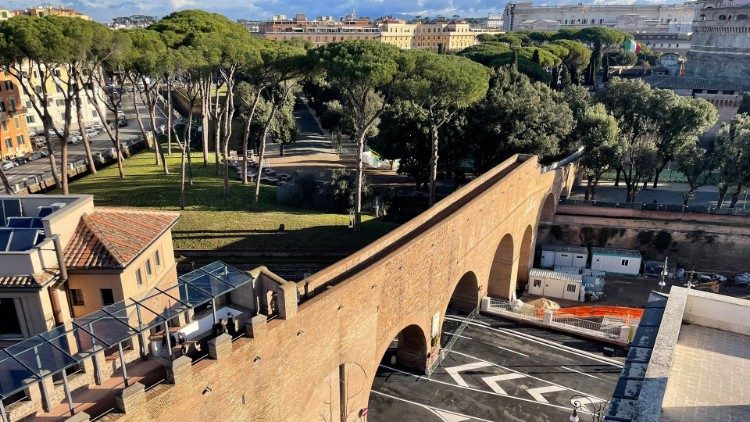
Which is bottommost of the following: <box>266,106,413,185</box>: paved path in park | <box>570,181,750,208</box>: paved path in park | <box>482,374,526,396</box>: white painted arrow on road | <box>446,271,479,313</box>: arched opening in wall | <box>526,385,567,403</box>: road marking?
<box>526,385,567,403</box>: road marking

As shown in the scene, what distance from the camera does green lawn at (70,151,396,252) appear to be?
29516 mm

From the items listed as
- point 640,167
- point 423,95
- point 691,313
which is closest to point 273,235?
point 423,95

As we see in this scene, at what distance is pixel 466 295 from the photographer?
88.7 ft

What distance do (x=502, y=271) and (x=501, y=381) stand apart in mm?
8467

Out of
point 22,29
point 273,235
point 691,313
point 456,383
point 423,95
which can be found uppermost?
point 22,29

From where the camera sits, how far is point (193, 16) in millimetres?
42531

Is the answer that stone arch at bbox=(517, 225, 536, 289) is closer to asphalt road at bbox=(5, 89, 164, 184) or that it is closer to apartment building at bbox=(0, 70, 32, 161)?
asphalt road at bbox=(5, 89, 164, 184)

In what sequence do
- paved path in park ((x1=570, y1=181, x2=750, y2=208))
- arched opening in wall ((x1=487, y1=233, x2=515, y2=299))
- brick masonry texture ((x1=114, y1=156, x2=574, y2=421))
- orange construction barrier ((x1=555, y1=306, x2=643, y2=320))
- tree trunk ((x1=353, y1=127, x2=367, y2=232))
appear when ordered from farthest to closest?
paved path in park ((x1=570, y1=181, x2=750, y2=208)) < tree trunk ((x1=353, y1=127, x2=367, y2=232)) < arched opening in wall ((x1=487, y1=233, x2=515, y2=299)) < orange construction barrier ((x1=555, y1=306, x2=643, y2=320)) < brick masonry texture ((x1=114, y1=156, x2=574, y2=421))

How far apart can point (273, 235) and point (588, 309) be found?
18.3 m

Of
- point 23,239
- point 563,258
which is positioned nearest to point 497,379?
point 563,258

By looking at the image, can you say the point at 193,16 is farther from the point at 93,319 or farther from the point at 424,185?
the point at 93,319

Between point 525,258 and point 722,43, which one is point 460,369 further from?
point 722,43

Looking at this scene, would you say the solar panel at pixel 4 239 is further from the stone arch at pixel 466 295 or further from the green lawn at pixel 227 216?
the stone arch at pixel 466 295

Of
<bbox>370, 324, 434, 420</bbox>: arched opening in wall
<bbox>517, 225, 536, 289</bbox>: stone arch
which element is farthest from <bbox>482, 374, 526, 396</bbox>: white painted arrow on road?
<bbox>517, 225, 536, 289</bbox>: stone arch
